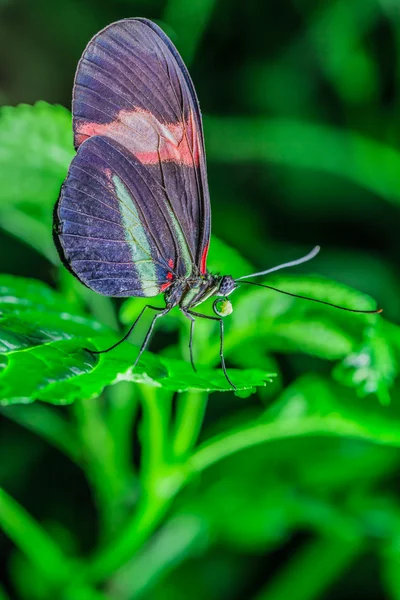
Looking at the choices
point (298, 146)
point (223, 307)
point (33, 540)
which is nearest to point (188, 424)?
point (223, 307)

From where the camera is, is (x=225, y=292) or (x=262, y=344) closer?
(x=225, y=292)

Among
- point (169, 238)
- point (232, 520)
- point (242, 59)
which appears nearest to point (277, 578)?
point (232, 520)

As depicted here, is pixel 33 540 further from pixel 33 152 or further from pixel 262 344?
pixel 33 152

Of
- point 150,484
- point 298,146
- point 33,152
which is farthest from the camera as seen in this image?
point 298,146

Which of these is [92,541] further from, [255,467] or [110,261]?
[110,261]

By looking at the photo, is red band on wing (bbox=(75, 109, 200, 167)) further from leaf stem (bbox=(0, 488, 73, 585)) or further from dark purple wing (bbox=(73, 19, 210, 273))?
leaf stem (bbox=(0, 488, 73, 585))

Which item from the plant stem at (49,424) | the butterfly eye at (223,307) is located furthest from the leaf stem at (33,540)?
the butterfly eye at (223,307)

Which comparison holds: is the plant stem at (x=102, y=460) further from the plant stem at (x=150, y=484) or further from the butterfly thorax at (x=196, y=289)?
the butterfly thorax at (x=196, y=289)
